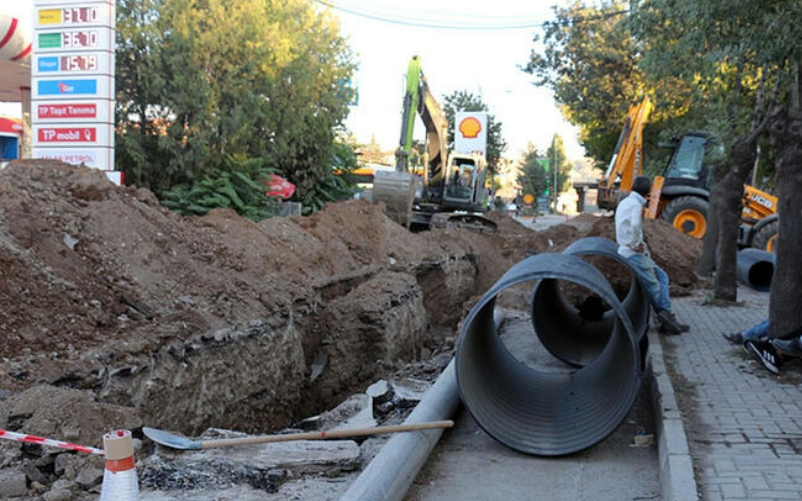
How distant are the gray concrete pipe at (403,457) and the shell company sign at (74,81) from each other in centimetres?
1047

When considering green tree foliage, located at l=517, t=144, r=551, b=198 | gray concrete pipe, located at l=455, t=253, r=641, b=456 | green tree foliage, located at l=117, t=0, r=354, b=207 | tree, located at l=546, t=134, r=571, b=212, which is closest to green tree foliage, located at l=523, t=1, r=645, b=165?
green tree foliage, located at l=117, t=0, r=354, b=207

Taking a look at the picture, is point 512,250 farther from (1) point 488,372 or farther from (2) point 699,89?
(1) point 488,372

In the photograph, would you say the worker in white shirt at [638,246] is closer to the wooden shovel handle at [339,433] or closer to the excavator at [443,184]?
the wooden shovel handle at [339,433]

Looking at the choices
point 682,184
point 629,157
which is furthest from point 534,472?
point 629,157

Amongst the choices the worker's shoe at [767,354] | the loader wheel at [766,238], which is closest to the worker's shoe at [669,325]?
the worker's shoe at [767,354]

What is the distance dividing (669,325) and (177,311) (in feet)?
18.7

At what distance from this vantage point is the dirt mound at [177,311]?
6.48m

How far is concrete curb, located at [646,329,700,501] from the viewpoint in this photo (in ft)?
14.6

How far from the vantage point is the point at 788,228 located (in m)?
7.71

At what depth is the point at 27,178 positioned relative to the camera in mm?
8727

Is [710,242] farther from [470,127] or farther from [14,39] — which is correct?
[470,127]

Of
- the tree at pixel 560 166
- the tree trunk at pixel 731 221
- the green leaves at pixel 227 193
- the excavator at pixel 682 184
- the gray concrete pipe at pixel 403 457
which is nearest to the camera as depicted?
the gray concrete pipe at pixel 403 457

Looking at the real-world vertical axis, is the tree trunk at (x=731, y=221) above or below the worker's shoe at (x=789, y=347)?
above

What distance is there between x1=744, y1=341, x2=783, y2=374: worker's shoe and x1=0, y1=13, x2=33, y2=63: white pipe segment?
18255mm
